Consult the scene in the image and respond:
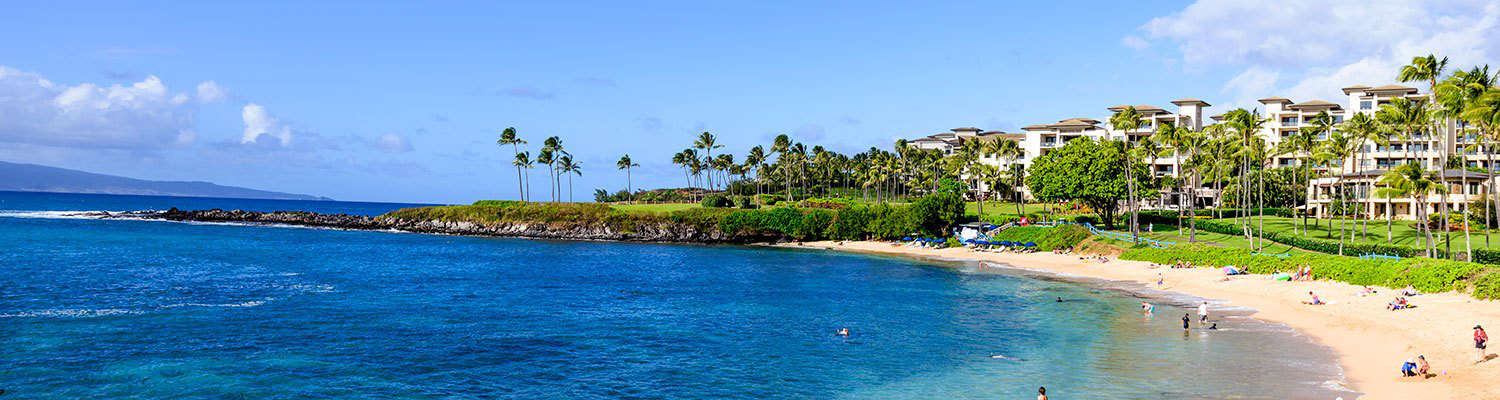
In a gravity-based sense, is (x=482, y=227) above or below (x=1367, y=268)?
above

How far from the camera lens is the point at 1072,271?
7538cm

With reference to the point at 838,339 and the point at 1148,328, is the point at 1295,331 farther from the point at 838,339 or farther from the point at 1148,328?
the point at 838,339

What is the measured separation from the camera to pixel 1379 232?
83375 millimetres

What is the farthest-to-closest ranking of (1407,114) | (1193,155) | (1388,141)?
(1193,155)
(1388,141)
(1407,114)

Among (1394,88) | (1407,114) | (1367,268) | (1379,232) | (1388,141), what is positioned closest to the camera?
(1367,268)

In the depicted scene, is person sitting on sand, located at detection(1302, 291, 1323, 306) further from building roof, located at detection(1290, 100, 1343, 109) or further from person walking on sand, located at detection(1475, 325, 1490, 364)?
building roof, located at detection(1290, 100, 1343, 109)

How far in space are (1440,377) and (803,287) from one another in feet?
127

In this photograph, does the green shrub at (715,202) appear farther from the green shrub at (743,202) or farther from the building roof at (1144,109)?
the building roof at (1144,109)

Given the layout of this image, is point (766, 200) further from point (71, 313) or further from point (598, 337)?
point (71, 313)

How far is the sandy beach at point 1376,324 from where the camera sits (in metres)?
29.3

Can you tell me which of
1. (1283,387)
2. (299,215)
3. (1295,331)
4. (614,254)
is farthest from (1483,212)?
(299,215)

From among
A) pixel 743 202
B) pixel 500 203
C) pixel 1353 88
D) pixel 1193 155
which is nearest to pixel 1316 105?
pixel 1353 88

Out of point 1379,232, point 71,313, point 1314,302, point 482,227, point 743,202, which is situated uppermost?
point 743,202

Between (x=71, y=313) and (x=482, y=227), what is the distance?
90.6 meters
